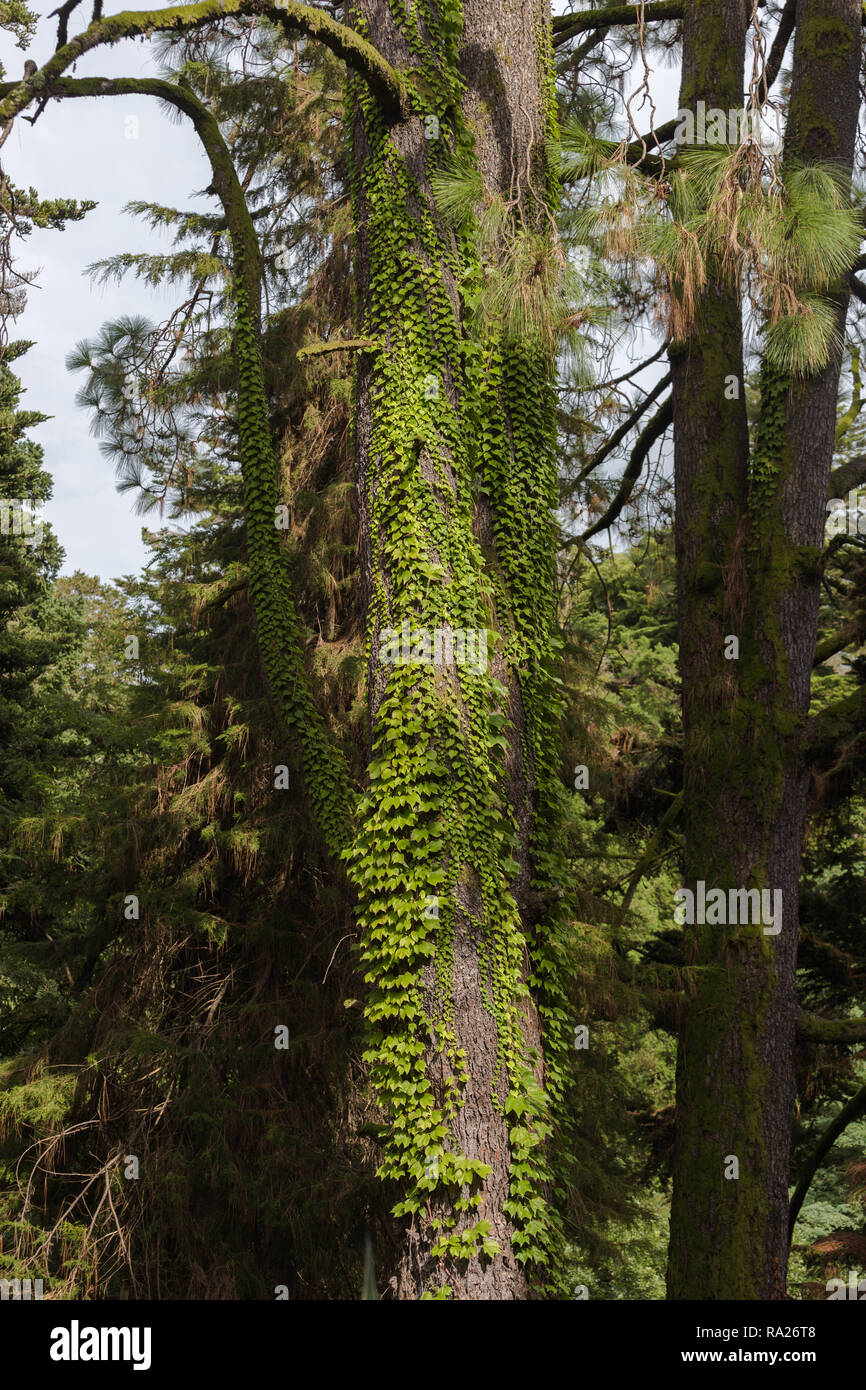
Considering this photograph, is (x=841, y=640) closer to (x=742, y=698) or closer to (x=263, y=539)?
(x=742, y=698)

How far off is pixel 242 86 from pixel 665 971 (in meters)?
7.31

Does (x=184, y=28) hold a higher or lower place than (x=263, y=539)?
higher

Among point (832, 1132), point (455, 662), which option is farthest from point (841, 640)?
point (455, 662)

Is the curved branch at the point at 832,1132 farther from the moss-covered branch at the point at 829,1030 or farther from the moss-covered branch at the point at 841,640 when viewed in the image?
the moss-covered branch at the point at 841,640

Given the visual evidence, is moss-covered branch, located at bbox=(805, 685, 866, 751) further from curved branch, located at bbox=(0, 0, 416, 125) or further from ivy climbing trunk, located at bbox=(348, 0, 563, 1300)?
curved branch, located at bbox=(0, 0, 416, 125)

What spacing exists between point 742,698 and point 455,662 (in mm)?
2352

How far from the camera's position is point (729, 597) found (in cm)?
634

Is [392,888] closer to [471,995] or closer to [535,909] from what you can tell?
[471,995]

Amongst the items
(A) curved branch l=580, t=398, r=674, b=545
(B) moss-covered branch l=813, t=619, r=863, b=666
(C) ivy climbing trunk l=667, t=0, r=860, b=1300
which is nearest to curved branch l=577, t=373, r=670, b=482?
(A) curved branch l=580, t=398, r=674, b=545

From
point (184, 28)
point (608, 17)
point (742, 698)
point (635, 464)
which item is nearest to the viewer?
point (184, 28)

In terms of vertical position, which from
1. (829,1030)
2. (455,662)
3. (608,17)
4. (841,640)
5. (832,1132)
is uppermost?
(608,17)

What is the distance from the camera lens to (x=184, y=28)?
15.1ft

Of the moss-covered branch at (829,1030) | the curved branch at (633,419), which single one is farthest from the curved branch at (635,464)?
the moss-covered branch at (829,1030)

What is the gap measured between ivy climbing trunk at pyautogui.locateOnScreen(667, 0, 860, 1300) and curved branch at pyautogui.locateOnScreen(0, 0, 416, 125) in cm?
271
